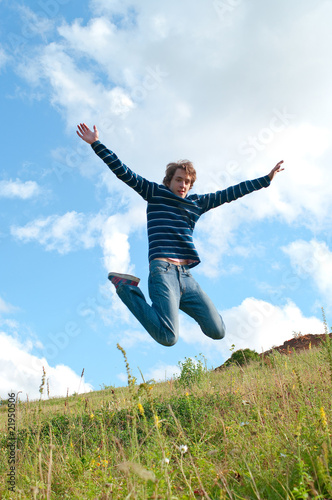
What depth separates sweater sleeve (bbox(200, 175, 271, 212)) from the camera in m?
6.20

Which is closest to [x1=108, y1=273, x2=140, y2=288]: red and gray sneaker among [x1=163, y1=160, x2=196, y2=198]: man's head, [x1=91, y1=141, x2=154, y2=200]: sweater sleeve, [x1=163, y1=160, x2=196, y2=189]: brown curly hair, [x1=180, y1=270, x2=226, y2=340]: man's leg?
[x1=180, y1=270, x2=226, y2=340]: man's leg

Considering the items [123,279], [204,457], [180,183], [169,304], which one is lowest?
[204,457]

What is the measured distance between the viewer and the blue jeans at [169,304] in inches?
188

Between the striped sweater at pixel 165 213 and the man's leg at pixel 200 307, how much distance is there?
0.36m

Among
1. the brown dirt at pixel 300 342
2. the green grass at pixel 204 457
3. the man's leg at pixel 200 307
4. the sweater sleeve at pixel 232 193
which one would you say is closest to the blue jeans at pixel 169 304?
the man's leg at pixel 200 307

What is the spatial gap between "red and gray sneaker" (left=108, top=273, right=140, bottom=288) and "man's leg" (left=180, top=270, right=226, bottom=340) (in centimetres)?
57

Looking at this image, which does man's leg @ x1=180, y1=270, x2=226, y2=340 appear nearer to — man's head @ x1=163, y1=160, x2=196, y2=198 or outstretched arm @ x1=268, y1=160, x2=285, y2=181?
man's head @ x1=163, y1=160, x2=196, y2=198

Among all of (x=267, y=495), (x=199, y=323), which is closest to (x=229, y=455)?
(x=267, y=495)

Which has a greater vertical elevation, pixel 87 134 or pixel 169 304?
pixel 87 134

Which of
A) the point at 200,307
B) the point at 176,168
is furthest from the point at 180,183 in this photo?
the point at 200,307

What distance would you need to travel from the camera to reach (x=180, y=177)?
19.2 ft

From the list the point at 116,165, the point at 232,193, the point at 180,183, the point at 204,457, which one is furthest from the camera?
the point at 232,193

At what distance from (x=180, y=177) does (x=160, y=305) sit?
6.50ft

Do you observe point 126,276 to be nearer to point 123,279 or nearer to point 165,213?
point 123,279
